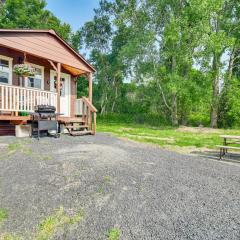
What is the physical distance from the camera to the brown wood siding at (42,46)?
9.52m

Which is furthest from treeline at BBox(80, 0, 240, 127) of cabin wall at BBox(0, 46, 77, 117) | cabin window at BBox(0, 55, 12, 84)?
cabin window at BBox(0, 55, 12, 84)

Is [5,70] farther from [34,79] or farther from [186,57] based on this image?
[186,57]

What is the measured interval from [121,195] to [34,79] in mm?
9276

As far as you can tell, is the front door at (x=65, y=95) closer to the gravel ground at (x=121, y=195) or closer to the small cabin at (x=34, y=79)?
the small cabin at (x=34, y=79)

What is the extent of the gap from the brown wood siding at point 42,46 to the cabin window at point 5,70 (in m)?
1.39

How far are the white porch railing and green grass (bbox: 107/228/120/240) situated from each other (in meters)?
6.99

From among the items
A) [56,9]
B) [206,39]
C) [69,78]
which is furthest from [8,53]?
[56,9]

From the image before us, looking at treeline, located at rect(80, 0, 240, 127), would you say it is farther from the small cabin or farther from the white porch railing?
the white porch railing

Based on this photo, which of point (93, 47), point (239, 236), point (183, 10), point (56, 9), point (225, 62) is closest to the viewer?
point (239, 236)

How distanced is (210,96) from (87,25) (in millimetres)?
19492

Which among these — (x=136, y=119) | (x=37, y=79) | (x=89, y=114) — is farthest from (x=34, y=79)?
(x=136, y=119)

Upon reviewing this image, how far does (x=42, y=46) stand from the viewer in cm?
1074

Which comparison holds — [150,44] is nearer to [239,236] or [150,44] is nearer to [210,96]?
[210,96]

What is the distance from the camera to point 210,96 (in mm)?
20234
